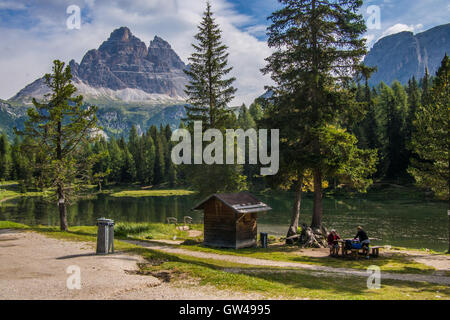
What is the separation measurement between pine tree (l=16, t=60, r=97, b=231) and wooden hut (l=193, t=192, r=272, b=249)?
10.8 m

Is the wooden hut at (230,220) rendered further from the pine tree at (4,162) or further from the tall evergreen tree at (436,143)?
the pine tree at (4,162)

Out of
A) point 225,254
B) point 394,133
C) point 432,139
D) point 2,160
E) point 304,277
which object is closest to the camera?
point 304,277

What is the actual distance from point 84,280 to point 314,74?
22.4 meters

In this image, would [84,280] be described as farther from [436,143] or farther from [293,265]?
[436,143]

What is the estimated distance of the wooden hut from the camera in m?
24.7

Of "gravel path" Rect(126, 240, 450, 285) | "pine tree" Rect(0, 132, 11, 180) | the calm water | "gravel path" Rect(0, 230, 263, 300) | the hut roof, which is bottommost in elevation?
the calm water

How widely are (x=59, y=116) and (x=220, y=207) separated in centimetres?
1403

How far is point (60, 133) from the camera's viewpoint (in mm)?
28281

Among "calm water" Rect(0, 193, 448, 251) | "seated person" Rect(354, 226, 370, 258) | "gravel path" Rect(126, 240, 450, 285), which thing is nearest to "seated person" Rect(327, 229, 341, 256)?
"seated person" Rect(354, 226, 370, 258)

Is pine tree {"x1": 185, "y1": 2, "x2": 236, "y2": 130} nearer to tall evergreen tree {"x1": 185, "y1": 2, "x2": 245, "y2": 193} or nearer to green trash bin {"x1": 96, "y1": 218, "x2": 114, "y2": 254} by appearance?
tall evergreen tree {"x1": 185, "y1": 2, "x2": 245, "y2": 193}

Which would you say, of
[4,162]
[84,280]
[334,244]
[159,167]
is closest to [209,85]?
[334,244]
